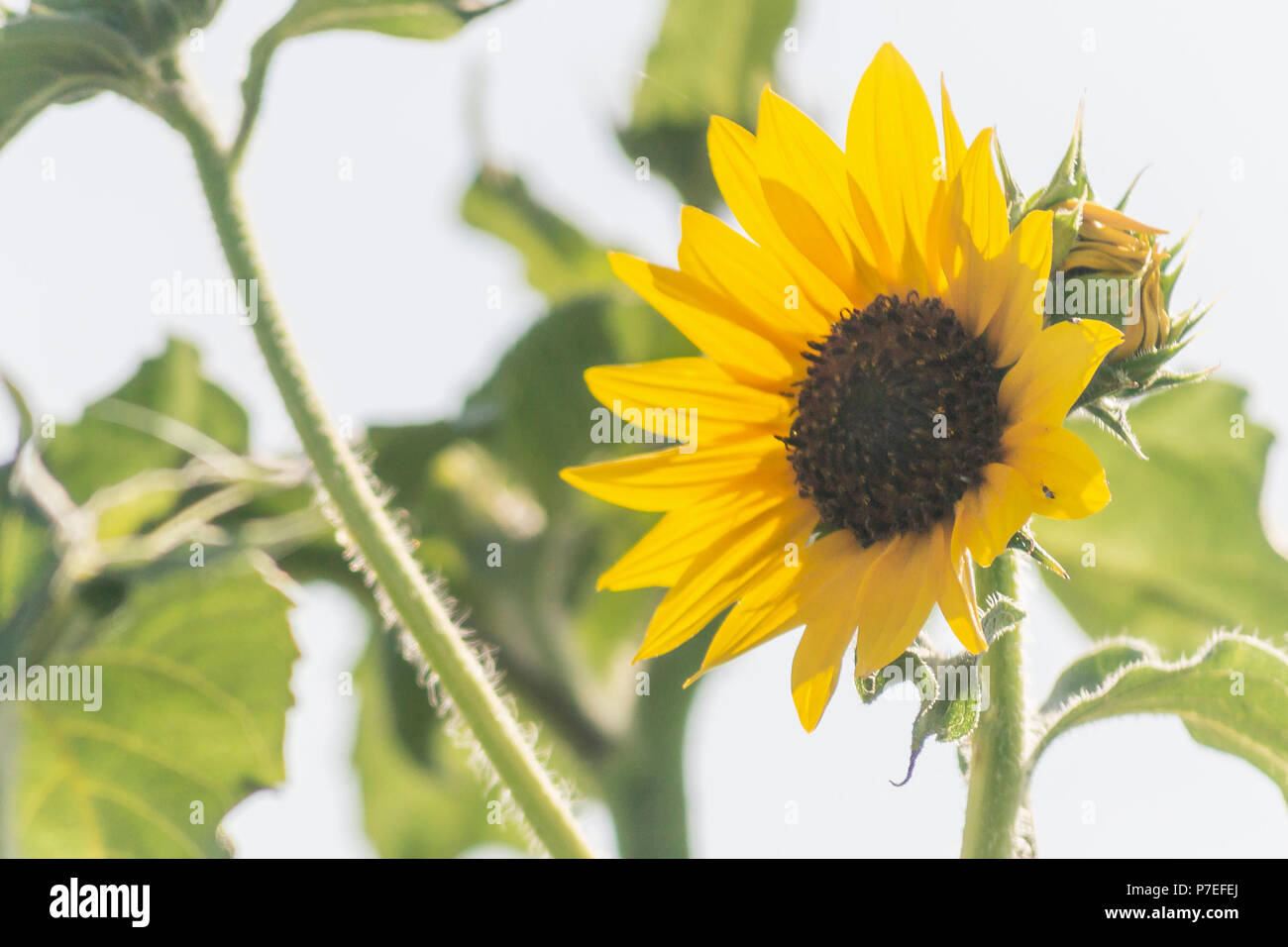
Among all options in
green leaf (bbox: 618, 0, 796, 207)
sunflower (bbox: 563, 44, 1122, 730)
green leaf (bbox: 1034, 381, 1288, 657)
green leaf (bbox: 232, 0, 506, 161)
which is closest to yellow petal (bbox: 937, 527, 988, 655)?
sunflower (bbox: 563, 44, 1122, 730)

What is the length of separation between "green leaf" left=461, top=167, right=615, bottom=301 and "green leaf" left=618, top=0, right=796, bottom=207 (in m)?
0.33

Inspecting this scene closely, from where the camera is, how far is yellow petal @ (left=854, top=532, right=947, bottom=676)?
2.72ft

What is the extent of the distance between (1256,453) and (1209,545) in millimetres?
145

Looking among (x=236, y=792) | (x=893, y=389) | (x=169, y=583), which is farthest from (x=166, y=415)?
(x=893, y=389)

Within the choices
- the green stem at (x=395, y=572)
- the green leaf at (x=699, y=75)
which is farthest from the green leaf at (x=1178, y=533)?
the green stem at (x=395, y=572)

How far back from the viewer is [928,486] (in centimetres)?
97

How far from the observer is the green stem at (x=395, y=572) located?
0.90 m

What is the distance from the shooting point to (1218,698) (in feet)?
2.93

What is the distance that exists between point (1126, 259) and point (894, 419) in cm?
27

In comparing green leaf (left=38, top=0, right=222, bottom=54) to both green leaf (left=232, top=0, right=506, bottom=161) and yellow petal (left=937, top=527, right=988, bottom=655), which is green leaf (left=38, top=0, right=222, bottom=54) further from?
yellow petal (left=937, top=527, right=988, bottom=655)

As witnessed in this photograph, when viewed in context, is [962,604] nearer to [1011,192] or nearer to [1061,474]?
[1061,474]

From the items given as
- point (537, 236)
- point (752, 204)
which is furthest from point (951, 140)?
point (537, 236)
